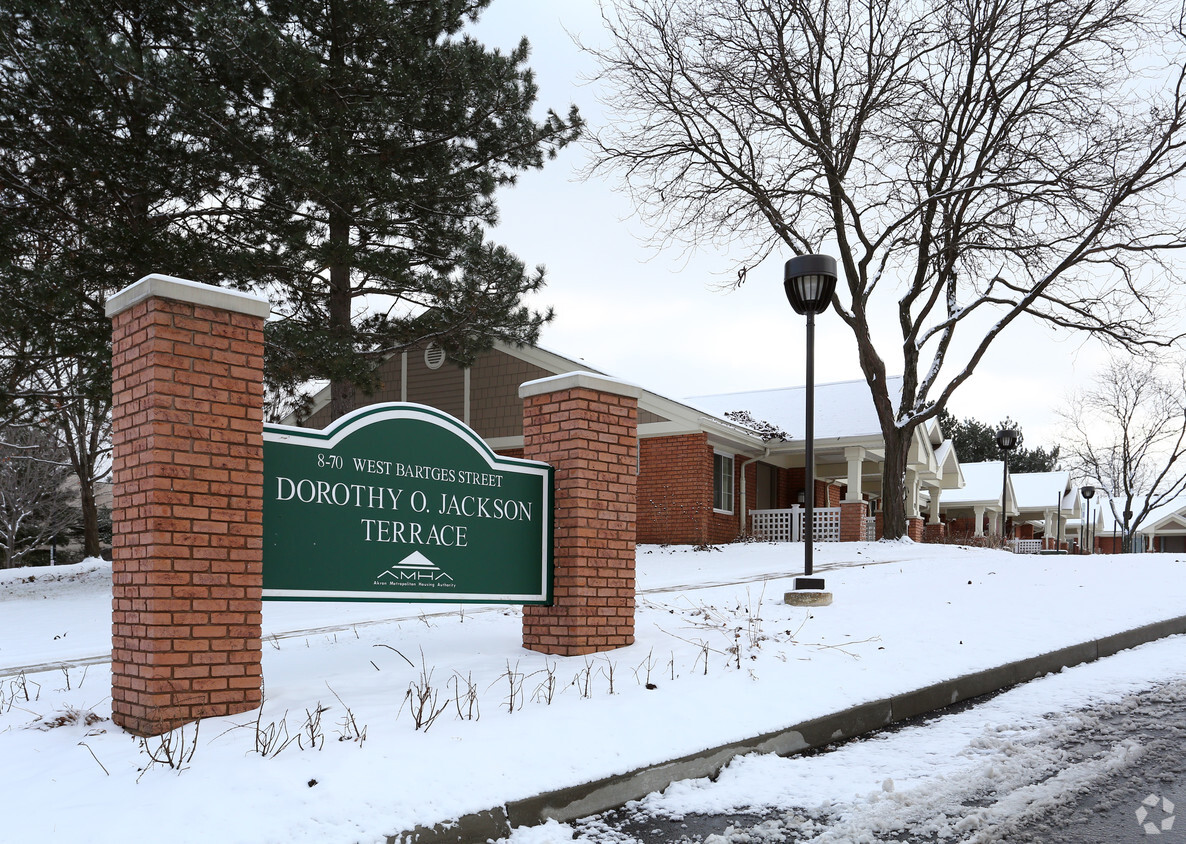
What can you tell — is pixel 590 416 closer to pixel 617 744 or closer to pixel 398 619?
pixel 617 744

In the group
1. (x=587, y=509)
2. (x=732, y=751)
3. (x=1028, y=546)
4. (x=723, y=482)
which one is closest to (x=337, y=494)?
(x=587, y=509)

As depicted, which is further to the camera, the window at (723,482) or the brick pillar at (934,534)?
the brick pillar at (934,534)

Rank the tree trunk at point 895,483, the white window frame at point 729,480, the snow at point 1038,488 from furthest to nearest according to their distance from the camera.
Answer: the snow at point 1038,488
the white window frame at point 729,480
the tree trunk at point 895,483

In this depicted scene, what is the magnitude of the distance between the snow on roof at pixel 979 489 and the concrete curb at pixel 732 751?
3493cm

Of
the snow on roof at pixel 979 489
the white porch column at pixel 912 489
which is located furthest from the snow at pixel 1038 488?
the white porch column at pixel 912 489

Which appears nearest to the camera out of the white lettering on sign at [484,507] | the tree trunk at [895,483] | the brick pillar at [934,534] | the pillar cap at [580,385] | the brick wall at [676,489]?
the white lettering on sign at [484,507]

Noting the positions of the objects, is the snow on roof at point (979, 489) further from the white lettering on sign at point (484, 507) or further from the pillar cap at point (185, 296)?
the pillar cap at point (185, 296)

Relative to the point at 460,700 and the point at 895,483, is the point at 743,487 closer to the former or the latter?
the point at 895,483

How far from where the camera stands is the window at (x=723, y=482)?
23.0 metres

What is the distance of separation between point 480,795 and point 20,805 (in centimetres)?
202

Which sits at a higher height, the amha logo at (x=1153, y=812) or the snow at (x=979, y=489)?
the snow at (x=979, y=489)

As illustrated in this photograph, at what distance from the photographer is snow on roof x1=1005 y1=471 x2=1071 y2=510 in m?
50.0

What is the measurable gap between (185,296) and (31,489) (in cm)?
2944

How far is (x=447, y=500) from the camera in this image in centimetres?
703
